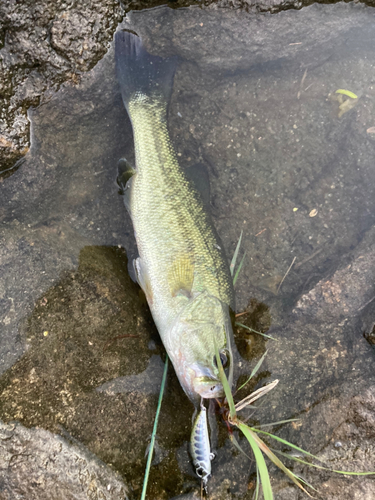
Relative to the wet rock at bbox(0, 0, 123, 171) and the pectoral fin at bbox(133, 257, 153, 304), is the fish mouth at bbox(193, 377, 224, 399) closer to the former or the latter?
the pectoral fin at bbox(133, 257, 153, 304)

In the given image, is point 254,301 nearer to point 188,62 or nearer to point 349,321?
point 349,321

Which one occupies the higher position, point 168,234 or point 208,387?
point 168,234

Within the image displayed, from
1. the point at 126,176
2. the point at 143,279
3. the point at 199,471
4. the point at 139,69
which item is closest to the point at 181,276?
the point at 143,279

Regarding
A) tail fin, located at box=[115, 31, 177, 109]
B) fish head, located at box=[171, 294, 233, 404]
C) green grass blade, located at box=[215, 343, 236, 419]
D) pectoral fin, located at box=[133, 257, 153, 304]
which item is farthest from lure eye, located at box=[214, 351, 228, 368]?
tail fin, located at box=[115, 31, 177, 109]

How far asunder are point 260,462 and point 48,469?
1.36m

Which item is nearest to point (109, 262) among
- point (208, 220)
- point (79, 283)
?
point (79, 283)

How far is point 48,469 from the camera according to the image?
2.13m

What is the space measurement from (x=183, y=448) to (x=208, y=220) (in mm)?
1788

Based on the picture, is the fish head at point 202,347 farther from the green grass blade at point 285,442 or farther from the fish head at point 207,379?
the green grass blade at point 285,442

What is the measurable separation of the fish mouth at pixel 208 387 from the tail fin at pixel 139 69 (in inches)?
91.7

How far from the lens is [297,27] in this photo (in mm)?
3264

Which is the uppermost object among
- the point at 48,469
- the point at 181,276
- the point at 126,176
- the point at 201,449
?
the point at 126,176

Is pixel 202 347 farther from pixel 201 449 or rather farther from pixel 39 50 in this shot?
pixel 39 50

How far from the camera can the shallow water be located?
2.45 m
